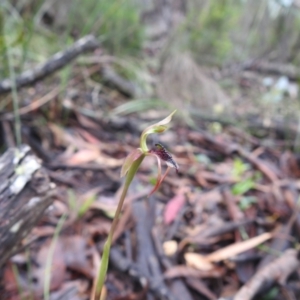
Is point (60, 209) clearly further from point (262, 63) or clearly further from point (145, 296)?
point (262, 63)

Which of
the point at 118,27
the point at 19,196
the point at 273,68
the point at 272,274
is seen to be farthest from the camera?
the point at 273,68

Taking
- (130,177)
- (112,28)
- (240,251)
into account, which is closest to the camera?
(130,177)

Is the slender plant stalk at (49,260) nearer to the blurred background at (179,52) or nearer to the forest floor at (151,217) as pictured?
the forest floor at (151,217)

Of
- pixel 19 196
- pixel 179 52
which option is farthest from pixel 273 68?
pixel 19 196

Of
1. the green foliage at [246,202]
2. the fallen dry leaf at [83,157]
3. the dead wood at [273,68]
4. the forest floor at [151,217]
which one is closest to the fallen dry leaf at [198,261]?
the forest floor at [151,217]

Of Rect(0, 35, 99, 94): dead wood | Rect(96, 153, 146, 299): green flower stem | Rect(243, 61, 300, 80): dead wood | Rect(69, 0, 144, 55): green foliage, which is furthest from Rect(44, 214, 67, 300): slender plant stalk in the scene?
Rect(243, 61, 300, 80): dead wood

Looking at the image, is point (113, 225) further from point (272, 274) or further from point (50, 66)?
point (50, 66)

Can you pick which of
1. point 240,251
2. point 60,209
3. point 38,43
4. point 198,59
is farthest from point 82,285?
point 198,59

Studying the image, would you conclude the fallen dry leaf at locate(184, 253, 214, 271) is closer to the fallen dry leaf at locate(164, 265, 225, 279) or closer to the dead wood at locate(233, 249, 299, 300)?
the fallen dry leaf at locate(164, 265, 225, 279)
